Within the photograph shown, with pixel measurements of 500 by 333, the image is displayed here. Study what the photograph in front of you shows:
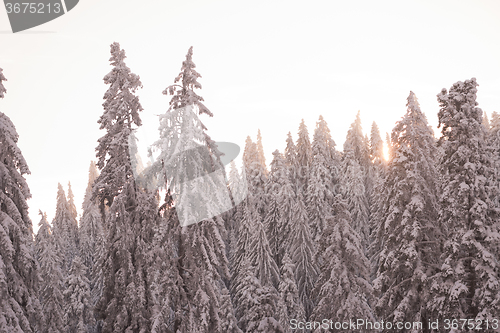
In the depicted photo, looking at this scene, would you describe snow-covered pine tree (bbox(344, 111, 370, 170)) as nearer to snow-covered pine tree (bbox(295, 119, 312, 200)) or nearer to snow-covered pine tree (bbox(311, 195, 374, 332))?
snow-covered pine tree (bbox(295, 119, 312, 200))

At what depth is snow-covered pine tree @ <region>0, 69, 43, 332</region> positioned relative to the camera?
55.7 feet

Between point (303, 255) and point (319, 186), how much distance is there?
26.7ft

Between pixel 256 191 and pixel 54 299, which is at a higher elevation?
pixel 256 191

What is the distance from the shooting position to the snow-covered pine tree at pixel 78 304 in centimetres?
4088

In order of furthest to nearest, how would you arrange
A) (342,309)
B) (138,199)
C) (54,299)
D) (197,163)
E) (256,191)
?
(256,191)
(54,299)
(342,309)
(138,199)
(197,163)

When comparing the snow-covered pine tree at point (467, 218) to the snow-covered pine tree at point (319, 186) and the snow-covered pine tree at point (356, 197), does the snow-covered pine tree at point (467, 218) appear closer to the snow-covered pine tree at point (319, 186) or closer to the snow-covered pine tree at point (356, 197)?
the snow-covered pine tree at point (319, 186)

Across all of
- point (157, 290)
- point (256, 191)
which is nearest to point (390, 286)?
point (157, 290)

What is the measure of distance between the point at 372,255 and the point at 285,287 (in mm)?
11224

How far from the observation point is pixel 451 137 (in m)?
20.1

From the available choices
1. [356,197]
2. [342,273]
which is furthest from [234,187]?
[342,273]

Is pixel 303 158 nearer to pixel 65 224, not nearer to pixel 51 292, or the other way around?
pixel 51 292

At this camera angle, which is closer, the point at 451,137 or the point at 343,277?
the point at 451,137

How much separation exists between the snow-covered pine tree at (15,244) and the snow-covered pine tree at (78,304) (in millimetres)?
23739

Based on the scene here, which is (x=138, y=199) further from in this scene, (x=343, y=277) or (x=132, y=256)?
(x=343, y=277)
